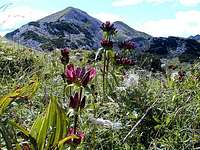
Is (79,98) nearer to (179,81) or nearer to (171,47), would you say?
(179,81)

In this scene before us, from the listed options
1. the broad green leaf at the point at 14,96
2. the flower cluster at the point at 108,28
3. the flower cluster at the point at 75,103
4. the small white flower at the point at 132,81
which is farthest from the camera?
the flower cluster at the point at 108,28

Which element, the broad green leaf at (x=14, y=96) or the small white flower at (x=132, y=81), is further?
the small white flower at (x=132, y=81)

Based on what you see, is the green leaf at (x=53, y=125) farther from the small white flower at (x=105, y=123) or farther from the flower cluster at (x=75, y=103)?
the small white flower at (x=105, y=123)

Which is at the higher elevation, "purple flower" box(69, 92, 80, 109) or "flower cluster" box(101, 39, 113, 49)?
"flower cluster" box(101, 39, 113, 49)

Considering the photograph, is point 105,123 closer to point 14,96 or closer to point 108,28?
point 14,96

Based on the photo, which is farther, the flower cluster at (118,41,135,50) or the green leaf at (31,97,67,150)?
the flower cluster at (118,41,135,50)

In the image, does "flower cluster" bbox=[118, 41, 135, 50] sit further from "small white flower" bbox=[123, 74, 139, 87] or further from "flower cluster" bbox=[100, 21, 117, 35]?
"small white flower" bbox=[123, 74, 139, 87]

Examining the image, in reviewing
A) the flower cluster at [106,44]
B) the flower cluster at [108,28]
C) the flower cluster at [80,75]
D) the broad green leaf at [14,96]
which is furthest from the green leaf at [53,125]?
the flower cluster at [108,28]

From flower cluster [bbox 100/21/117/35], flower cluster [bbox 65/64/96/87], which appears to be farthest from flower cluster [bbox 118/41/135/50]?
flower cluster [bbox 65/64/96/87]

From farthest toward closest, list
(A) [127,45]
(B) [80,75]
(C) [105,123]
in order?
(A) [127,45], (C) [105,123], (B) [80,75]

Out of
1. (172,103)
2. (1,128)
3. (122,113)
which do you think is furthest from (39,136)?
(172,103)

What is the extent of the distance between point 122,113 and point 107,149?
1.87 ft

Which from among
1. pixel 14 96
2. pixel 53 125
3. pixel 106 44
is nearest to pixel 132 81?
pixel 106 44

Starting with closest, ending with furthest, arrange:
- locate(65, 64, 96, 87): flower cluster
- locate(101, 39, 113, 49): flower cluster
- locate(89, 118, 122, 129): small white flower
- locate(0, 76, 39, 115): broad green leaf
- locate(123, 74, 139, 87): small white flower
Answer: locate(0, 76, 39, 115): broad green leaf, locate(65, 64, 96, 87): flower cluster, locate(89, 118, 122, 129): small white flower, locate(123, 74, 139, 87): small white flower, locate(101, 39, 113, 49): flower cluster
